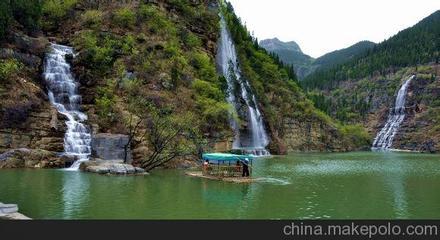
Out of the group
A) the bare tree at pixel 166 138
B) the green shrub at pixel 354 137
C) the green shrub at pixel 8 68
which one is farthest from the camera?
the green shrub at pixel 354 137

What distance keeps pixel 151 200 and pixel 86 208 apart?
4429 millimetres

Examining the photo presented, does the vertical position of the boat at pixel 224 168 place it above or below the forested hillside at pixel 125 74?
below

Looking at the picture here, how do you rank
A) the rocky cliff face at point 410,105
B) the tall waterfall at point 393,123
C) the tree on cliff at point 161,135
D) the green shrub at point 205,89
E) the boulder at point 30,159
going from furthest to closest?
the tall waterfall at point 393,123, the rocky cliff face at point 410,105, the green shrub at point 205,89, the tree on cliff at point 161,135, the boulder at point 30,159

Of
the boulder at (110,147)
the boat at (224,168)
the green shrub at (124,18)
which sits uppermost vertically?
the green shrub at (124,18)

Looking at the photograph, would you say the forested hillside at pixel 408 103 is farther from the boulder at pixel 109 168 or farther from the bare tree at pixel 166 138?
the boulder at pixel 109 168

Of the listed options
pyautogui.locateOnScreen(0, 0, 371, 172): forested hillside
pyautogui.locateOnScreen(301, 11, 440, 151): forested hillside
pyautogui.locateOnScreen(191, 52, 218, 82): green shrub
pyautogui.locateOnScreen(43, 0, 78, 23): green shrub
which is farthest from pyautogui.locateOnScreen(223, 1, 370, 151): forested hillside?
pyautogui.locateOnScreen(43, 0, 78, 23): green shrub

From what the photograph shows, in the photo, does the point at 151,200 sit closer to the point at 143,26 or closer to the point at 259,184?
the point at 259,184

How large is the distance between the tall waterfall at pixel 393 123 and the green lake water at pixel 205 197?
127m

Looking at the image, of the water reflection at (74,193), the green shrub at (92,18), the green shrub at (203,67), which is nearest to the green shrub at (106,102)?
the water reflection at (74,193)

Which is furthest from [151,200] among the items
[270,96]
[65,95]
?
[270,96]

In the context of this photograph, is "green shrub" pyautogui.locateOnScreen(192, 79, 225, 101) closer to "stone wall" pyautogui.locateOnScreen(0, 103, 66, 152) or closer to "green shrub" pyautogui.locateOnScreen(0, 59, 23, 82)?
"stone wall" pyautogui.locateOnScreen(0, 103, 66, 152)

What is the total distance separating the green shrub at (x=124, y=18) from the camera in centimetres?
6541

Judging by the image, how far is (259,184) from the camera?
37.6 meters

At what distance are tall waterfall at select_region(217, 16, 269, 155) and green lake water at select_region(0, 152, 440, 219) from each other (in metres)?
40.6
